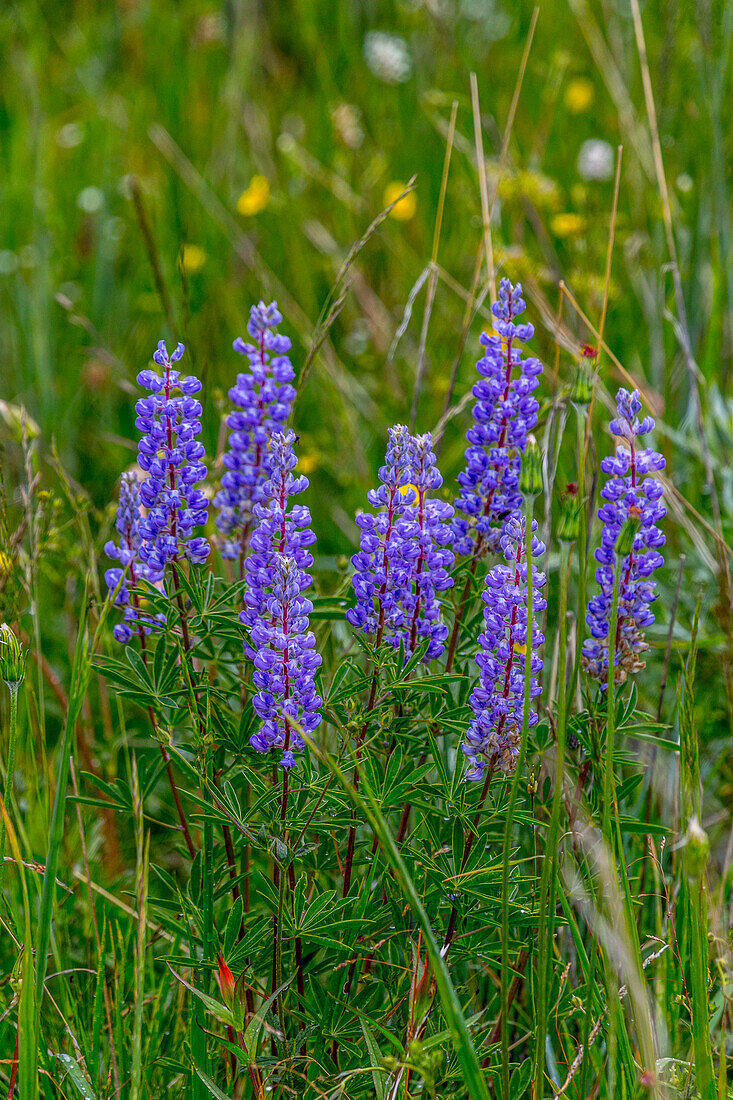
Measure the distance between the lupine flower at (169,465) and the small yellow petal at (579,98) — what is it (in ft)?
11.0

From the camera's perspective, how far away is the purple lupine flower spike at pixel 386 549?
4.13 feet

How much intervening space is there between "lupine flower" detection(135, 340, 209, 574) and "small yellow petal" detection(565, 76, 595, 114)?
3.34 meters

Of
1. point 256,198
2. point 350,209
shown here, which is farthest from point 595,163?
point 256,198

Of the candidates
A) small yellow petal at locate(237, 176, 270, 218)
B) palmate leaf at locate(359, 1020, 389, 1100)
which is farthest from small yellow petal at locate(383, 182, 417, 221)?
palmate leaf at locate(359, 1020, 389, 1100)

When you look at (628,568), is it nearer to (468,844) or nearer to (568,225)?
(468,844)

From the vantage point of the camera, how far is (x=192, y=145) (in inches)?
163

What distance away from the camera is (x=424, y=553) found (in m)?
1.34

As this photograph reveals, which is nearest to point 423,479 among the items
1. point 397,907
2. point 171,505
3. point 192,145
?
point 171,505

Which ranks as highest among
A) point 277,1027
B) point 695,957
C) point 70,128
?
point 70,128

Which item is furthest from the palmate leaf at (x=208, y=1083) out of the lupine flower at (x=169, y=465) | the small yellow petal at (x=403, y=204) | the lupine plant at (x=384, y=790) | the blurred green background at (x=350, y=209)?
the small yellow petal at (x=403, y=204)

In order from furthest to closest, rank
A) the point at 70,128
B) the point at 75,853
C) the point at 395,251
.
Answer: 1. the point at 70,128
2. the point at 395,251
3. the point at 75,853

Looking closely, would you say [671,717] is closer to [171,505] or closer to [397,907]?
[397,907]

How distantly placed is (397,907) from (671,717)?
85cm

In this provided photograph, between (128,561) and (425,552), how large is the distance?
16.9 inches
